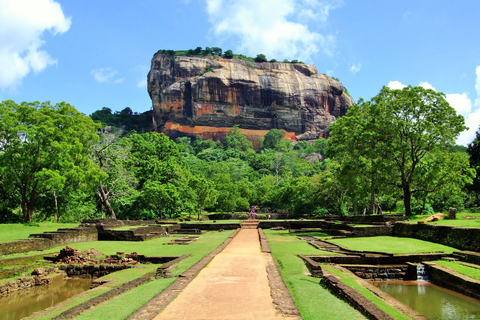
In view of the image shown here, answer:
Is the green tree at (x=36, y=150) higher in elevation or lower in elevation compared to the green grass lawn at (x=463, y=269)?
higher

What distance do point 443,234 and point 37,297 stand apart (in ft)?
49.4

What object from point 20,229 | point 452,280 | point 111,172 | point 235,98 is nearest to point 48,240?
point 20,229

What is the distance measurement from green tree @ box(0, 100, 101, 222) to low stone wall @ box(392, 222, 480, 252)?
18.8 metres

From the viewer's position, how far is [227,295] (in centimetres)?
740

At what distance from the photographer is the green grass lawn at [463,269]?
391 inches

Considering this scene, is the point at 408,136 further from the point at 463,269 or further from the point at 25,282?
the point at 25,282

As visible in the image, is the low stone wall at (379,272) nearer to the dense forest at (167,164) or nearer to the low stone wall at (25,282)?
the low stone wall at (25,282)

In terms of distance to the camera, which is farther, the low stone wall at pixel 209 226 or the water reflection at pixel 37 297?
the low stone wall at pixel 209 226

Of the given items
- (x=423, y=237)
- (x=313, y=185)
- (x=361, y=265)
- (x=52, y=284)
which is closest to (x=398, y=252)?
(x=361, y=265)

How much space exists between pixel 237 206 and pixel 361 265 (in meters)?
38.3

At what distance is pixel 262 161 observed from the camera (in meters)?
87.6

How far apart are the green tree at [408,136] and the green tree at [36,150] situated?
18521mm

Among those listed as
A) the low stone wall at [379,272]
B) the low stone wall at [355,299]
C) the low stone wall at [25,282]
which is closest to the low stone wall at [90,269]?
the low stone wall at [25,282]

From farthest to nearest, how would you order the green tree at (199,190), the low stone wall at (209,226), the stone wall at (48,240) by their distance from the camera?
the green tree at (199,190) → the low stone wall at (209,226) → the stone wall at (48,240)
